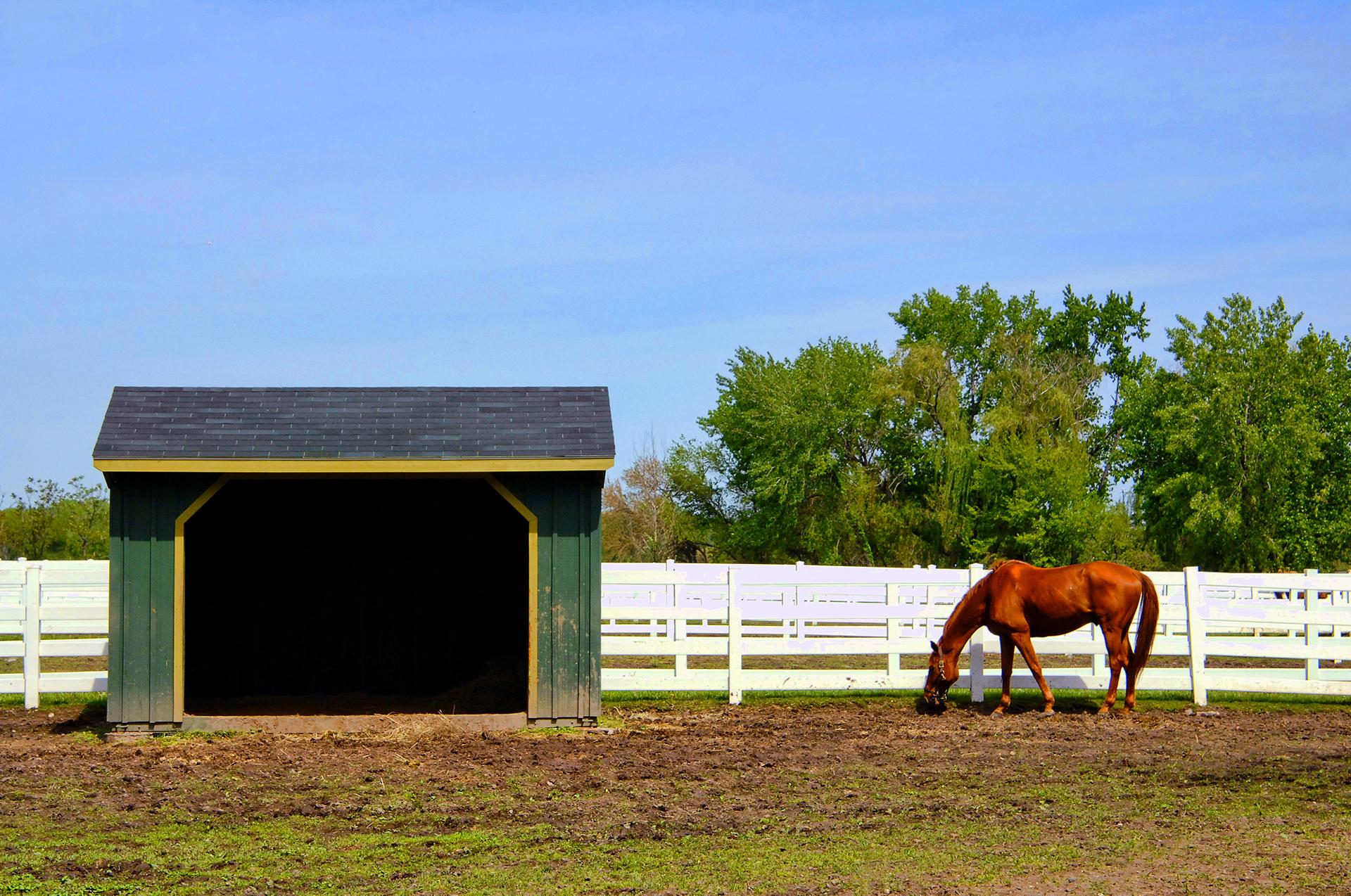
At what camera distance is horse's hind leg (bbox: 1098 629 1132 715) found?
1148cm

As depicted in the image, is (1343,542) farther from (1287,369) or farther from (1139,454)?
(1139,454)

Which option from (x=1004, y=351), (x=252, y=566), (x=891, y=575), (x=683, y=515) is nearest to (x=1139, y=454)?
(x=1004, y=351)

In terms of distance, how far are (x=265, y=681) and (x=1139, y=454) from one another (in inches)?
1562

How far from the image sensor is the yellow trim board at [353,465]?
1003 cm

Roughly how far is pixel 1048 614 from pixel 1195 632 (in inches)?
78.8

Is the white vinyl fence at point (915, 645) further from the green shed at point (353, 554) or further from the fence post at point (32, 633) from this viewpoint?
the fence post at point (32, 633)

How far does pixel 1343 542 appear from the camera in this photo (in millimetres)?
38844

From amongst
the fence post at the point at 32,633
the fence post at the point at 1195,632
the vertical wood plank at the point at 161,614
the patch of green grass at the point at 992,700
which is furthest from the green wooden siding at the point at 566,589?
the fence post at the point at 1195,632

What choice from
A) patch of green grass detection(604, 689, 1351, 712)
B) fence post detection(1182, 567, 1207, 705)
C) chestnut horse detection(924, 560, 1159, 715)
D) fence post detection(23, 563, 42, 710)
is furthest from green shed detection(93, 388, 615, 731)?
fence post detection(1182, 567, 1207, 705)

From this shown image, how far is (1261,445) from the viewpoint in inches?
1510

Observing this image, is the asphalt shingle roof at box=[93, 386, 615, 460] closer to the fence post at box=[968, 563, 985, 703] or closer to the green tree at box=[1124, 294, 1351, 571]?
the fence post at box=[968, 563, 985, 703]

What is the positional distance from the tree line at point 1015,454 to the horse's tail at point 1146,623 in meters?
29.4

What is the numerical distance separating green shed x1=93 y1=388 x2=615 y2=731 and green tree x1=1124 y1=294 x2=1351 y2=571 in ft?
101

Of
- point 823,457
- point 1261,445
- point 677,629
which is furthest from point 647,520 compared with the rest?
point 677,629
